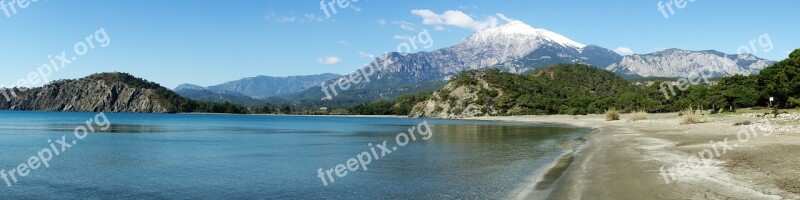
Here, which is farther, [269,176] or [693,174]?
[269,176]

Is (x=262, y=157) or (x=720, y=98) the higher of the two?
(x=720, y=98)

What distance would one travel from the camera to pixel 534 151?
3328cm

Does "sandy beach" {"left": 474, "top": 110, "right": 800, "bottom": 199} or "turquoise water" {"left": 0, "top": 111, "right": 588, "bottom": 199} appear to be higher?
"sandy beach" {"left": 474, "top": 110, "right": 800, "bottom": 199}

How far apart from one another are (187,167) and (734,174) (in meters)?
23.6

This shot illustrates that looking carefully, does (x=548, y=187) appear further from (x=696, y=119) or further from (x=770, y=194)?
(x=696, y=119)

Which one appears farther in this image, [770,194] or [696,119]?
[696,119]

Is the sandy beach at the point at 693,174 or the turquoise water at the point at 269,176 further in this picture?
the turquoise water at the point at 269,176

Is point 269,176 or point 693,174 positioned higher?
point 693,174

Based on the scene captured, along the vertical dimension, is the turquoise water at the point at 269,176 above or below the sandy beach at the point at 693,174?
below

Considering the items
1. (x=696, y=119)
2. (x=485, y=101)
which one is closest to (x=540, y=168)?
(x=696, y=119)

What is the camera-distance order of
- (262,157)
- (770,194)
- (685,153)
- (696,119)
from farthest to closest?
(696,119) → (262,157) → (685,153) → (770,194)

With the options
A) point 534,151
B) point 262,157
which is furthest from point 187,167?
point 534,151

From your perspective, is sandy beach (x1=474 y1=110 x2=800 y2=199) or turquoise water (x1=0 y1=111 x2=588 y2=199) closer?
sandy beach (x1=474 y1=110 x2=800 y2=199)

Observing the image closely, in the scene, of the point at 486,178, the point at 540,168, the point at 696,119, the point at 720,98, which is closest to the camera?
the point at 486,178
